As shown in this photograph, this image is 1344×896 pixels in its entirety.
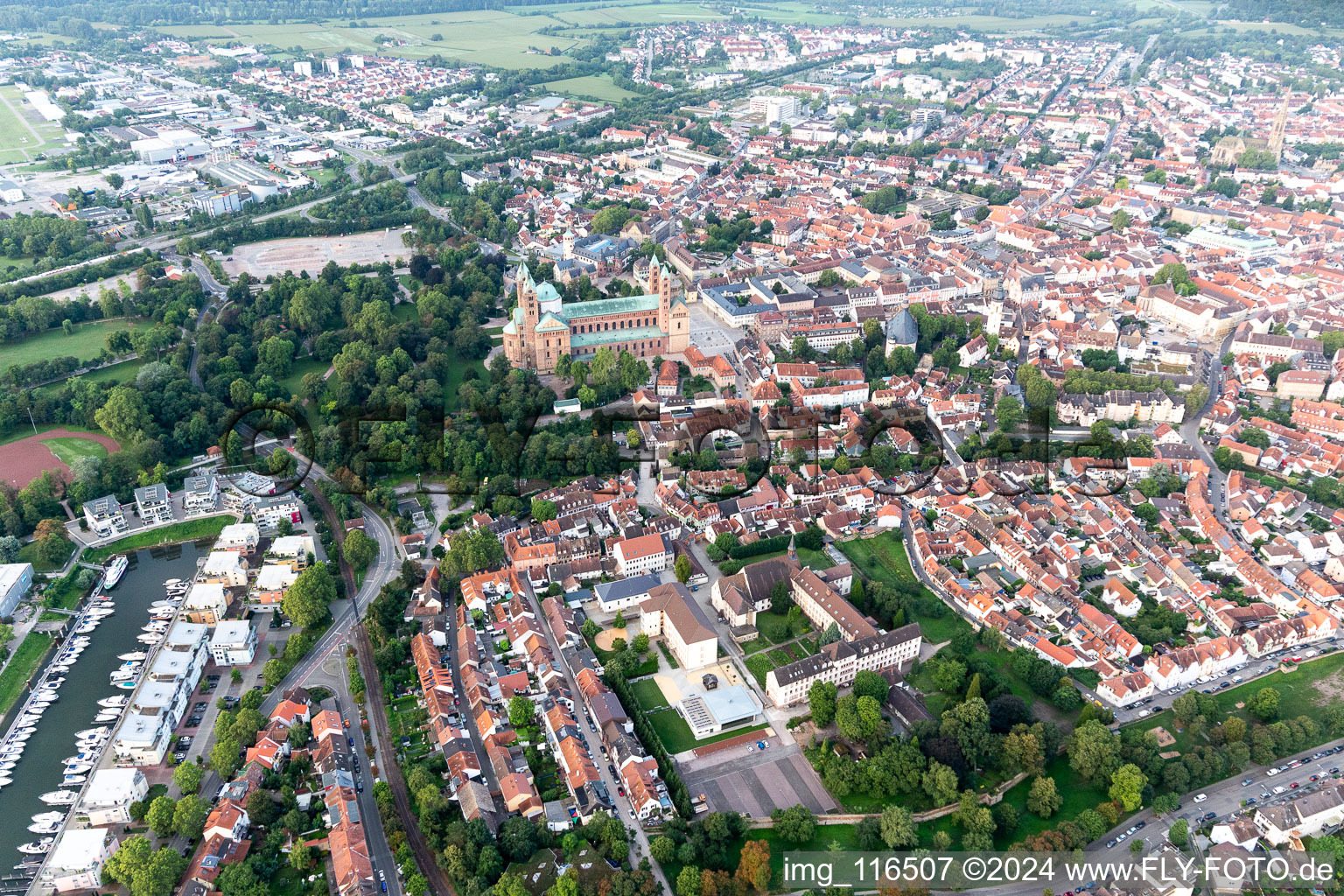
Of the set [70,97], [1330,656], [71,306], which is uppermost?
[70,97]

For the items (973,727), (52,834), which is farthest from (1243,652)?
(52,834)

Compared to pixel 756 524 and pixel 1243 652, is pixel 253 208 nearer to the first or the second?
pixel 756 524

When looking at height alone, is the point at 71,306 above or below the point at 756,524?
above

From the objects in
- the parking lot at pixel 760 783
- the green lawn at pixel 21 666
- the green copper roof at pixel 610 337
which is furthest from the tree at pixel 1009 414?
the green lawn at pixel 21 666

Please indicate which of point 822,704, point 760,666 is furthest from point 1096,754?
point 760,666

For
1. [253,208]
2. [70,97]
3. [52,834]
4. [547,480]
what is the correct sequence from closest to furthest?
1. [52,834]
2. [547,480]
3. [253,208]
4. [70,97]

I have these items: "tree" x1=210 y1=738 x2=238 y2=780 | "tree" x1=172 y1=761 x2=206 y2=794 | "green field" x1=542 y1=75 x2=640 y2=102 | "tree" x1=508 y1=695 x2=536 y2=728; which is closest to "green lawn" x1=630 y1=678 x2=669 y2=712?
"tree" x1=508 y1=695 x2=536 y2=728

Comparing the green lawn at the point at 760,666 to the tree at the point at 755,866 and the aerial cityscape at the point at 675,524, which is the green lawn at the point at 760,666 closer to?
the aerial cityscape at the point at 675,524
